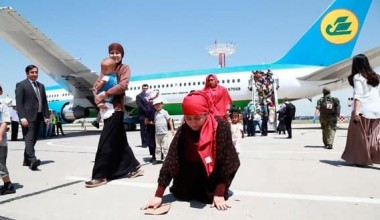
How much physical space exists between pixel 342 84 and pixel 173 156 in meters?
16.7

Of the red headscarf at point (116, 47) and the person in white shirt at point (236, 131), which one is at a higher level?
the red headscarf at point (116, 47)

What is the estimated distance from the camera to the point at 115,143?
445 cm

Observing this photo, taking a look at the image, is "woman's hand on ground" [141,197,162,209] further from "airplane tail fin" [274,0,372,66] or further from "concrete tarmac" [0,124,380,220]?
"airplane tail fin" [274,0,372,66]

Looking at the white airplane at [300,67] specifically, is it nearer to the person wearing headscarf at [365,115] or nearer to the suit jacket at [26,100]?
the suit jacket at [26,100]

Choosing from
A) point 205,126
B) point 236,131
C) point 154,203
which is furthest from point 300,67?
point 154,203

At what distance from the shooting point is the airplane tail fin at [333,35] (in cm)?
1747

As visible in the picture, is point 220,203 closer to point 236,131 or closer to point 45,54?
point 236,131

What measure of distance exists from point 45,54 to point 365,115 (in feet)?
46.2

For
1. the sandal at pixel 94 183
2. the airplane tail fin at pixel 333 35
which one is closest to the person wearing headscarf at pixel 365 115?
the sandal at pixel 94 183

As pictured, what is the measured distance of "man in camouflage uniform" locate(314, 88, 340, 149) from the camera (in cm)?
793

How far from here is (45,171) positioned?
213 inches

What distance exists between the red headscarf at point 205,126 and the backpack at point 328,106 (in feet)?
19.9

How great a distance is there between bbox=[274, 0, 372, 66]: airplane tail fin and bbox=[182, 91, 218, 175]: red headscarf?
55.2 ft

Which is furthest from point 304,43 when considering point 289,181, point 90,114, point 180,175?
point 180,175
